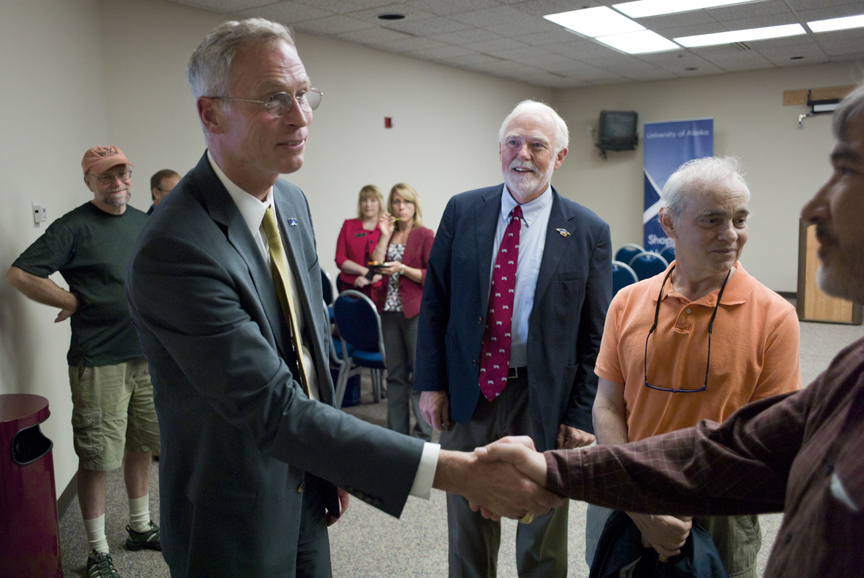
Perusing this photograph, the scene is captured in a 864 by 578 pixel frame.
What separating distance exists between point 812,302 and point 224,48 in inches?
342

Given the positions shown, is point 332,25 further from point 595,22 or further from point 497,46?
point 595,22

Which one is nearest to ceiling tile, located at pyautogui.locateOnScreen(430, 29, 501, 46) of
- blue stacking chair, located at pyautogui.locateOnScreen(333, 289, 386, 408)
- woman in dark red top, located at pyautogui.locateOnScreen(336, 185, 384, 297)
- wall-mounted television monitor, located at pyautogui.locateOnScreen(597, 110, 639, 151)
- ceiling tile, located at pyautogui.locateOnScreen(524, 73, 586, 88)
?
woman in dark red top, located at pyautogui.locateOnScreen(336, 185, 384, 297)

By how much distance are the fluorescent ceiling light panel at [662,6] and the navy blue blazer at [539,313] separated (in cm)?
484

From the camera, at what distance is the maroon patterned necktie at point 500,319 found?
2.07 m

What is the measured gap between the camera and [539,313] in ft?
6.68

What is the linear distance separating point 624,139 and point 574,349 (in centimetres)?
965

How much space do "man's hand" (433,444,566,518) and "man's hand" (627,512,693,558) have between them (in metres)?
0.20

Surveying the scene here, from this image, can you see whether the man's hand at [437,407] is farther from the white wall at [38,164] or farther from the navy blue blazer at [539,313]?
the white wall at [38,164]

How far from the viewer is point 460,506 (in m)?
2.12

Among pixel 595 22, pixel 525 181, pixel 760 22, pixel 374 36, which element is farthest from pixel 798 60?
pixel 525 181

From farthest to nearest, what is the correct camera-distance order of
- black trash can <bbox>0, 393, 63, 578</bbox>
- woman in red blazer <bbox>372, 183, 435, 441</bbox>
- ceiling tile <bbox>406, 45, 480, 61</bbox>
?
ceiling tile <bbox>406, 45, 480, 61</bbox> < woman in red blazer <bbox>372, 183, 435, 441</bbox> < black trash can <bbox>0, 393, 63, 578</bbox>

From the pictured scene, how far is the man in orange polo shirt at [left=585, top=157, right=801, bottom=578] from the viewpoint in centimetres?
149

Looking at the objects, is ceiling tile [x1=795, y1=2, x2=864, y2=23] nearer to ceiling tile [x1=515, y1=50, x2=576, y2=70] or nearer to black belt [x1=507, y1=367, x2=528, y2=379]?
ceiling tile [x1=515, y1=50, x2=576, y2=70]

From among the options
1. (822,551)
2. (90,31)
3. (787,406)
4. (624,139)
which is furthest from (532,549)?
(624,139)
